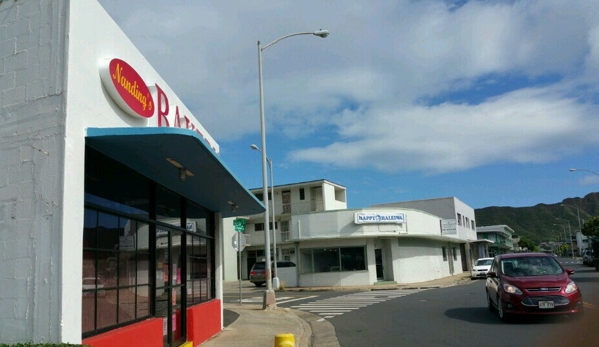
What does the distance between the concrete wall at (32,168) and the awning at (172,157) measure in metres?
0.59

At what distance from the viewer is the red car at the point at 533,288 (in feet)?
38.3

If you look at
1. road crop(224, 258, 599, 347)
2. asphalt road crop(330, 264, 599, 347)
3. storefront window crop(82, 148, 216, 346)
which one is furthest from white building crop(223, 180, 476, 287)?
storefront window crop(82, 148, 216, 346)

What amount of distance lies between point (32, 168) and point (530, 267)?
1152cm

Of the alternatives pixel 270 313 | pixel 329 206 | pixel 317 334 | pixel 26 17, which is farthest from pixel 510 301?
pixel 329 206

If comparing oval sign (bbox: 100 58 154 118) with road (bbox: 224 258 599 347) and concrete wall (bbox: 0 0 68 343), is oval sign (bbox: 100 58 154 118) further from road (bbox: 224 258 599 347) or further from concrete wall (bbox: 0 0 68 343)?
road (bbox: 224 258 599 347)

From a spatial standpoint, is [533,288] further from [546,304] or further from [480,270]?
[480,270]

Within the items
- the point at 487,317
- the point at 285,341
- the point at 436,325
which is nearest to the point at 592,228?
the point at 487,317

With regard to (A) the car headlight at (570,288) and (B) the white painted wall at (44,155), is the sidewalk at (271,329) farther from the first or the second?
(B) the white painted wall at (44,155)

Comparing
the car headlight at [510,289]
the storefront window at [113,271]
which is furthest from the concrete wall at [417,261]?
the storefront window at [113,271]

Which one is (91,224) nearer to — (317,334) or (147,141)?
(147,141)

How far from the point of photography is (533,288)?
470 inches

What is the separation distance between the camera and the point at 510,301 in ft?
39.7

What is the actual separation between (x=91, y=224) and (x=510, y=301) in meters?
9.42

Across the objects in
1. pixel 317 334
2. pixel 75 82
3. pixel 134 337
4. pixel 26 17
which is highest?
pixel 26 17
